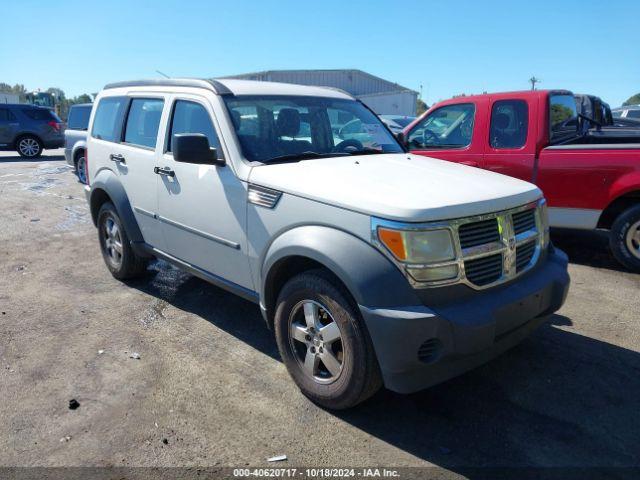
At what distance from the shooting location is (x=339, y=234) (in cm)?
282

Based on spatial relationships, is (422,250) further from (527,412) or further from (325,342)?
(527,412)

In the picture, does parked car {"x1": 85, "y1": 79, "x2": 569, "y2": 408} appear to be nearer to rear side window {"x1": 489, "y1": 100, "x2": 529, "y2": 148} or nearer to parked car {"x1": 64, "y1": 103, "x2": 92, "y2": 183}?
rear side window {"x1": 489, "y1": 100, "x2": 529, "y2": 148}

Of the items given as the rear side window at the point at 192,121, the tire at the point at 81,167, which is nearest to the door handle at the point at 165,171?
the rear side window at the point at 192,121

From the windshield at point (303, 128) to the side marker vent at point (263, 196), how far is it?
305mm

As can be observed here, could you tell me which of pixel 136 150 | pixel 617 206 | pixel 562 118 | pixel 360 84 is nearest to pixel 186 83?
pixel 136 150

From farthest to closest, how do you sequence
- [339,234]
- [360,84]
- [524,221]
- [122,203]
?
[360,84] < [122,203] < [524,221] < [339,234]

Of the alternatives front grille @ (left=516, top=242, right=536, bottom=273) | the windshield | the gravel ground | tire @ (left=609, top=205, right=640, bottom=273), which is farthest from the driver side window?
front grille @ (left=516, top=242, right=536, bottom=273)

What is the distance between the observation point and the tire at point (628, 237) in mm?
5473

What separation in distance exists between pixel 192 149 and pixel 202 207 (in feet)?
1.84

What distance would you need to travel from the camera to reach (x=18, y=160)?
684 inches

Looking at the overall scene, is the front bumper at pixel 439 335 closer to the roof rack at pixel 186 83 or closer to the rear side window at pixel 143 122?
the roof rack at pixel 186 83

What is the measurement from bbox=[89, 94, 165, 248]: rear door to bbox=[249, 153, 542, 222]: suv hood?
150 centimetres

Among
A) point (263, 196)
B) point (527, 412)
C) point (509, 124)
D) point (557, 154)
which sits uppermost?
point (509, 124)

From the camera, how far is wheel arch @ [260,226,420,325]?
262 cm
